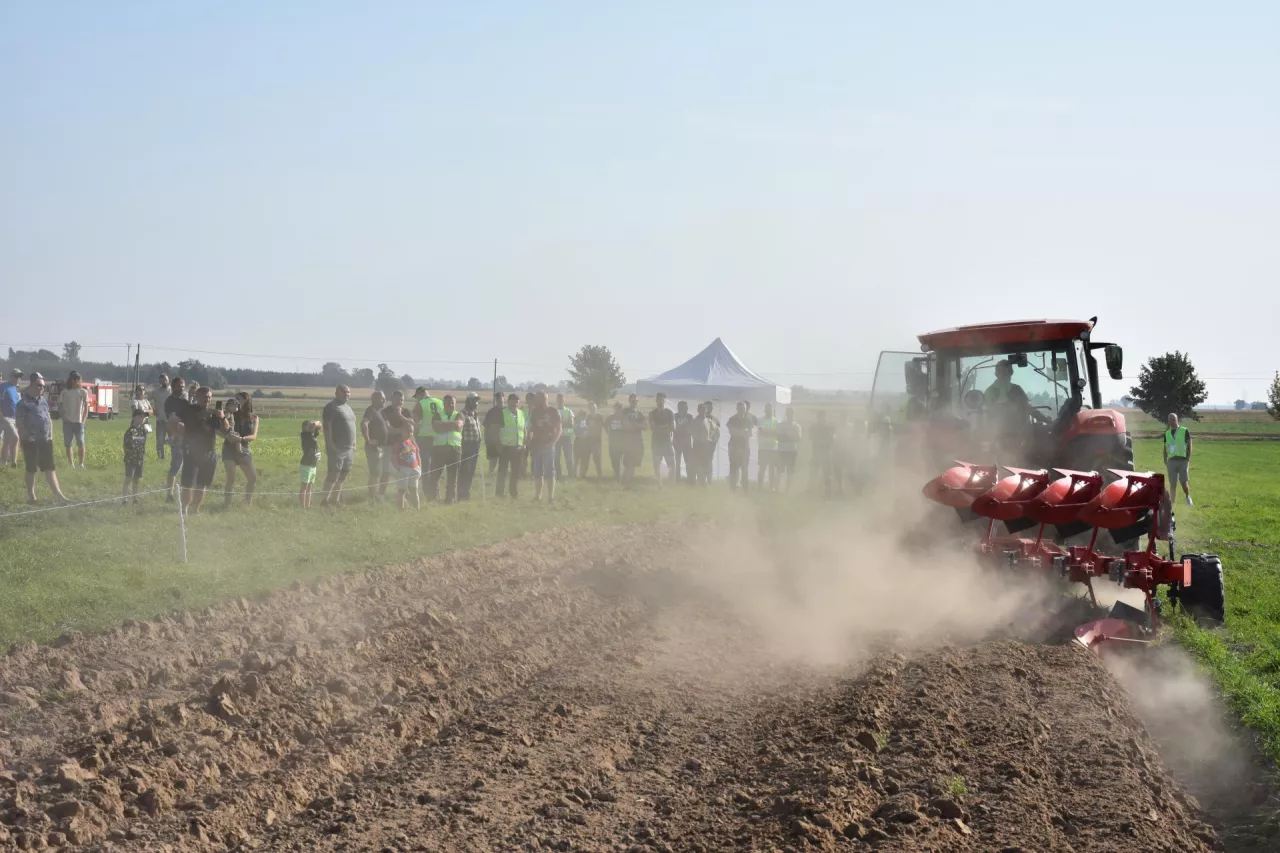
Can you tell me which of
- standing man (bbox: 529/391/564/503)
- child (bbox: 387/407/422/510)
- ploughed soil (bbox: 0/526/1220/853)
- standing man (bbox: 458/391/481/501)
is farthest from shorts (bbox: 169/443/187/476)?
ploughed soil (bbox: 0/526/1220/853)

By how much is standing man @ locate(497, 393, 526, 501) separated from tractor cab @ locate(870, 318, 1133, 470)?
7.86m

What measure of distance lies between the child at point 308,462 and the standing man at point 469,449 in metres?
2.18

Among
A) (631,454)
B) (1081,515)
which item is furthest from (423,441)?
(1081,515)

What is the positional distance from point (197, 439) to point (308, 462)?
1869 millimetres

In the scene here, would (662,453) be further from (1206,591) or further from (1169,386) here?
(1169,386)

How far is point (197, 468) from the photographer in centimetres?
1392

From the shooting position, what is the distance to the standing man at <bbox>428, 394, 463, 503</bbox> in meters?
16.6

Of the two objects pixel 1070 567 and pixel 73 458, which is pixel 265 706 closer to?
pixel 1070 567

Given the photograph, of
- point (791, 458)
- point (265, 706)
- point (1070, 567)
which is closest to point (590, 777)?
point (265, 706)

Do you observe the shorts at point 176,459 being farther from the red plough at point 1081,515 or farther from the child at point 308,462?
the red plough at point 1081,515

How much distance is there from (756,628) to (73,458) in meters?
16.4

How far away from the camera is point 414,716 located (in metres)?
6.43

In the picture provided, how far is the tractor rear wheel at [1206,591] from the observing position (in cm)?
925

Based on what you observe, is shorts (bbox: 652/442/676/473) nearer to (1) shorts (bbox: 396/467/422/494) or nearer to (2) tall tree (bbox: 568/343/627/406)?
(1) shorts (bbox: 396/467/422/494)
